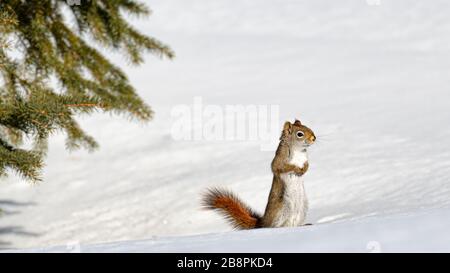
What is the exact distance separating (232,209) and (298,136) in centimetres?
57

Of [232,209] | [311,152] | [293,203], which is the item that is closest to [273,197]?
[293,203]

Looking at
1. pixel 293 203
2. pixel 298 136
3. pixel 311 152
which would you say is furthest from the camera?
pixel 311 152

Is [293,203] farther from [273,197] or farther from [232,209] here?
[232,209]

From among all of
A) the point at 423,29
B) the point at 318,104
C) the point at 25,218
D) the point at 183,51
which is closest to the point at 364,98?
the point at 318,104

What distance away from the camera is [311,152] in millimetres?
8672

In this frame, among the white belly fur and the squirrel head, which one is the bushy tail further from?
the squirrel head

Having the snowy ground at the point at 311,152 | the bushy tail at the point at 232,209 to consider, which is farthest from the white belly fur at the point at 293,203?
the snowy ground at the point at 311,152

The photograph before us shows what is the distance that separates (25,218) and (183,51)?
9.26 m

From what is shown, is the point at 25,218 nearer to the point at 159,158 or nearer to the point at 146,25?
the point at 159,158

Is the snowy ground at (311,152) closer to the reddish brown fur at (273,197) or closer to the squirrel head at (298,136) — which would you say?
the reddish brown fur at (273,197)

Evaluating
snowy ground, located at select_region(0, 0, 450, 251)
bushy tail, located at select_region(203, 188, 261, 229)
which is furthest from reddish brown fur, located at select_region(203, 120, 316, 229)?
snowy ground, located at select_region(0, 0, 450, 251)

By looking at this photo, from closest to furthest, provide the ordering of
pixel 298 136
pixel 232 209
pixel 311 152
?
pixel 298 136, pixel 232 209, pixel 311 152
